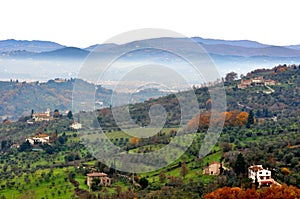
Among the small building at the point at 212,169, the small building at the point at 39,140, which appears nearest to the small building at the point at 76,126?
the small building at the point at 39,140

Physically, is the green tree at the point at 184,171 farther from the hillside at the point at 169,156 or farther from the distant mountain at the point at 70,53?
the distant mountain at the point at 70,53

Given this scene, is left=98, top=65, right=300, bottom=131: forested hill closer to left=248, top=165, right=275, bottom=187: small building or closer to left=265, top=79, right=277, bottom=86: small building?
Result: left=265, top=79, right=277, bottom=86: small building

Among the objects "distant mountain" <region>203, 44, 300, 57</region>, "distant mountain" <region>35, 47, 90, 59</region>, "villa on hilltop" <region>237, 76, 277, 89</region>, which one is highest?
"distant mountain" <region>203, 44, 300, 57</region>

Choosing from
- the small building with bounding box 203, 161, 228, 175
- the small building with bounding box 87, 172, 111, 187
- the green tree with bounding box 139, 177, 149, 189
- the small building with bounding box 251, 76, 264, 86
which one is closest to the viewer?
the green tree with bounding box 139, 177, 149, 189

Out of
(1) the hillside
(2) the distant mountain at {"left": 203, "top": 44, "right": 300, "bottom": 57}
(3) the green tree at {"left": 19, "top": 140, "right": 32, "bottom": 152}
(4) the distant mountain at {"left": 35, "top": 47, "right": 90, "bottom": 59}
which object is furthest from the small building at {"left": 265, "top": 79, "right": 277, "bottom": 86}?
(2) the distant mountain at {"left": 203, "top": 44, "right": 300, "bottom": 57}

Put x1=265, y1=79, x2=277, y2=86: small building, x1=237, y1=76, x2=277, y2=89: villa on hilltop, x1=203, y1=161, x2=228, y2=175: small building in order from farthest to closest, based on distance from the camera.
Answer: x1=237, y1=76, x2=277, y2=89: villa on hilltop, x1=265, y1=79, x2=277, y2=86: small building, x1=203, y1=161, x2=228, y2=175: small building

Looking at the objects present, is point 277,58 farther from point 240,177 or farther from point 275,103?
point 240,177
